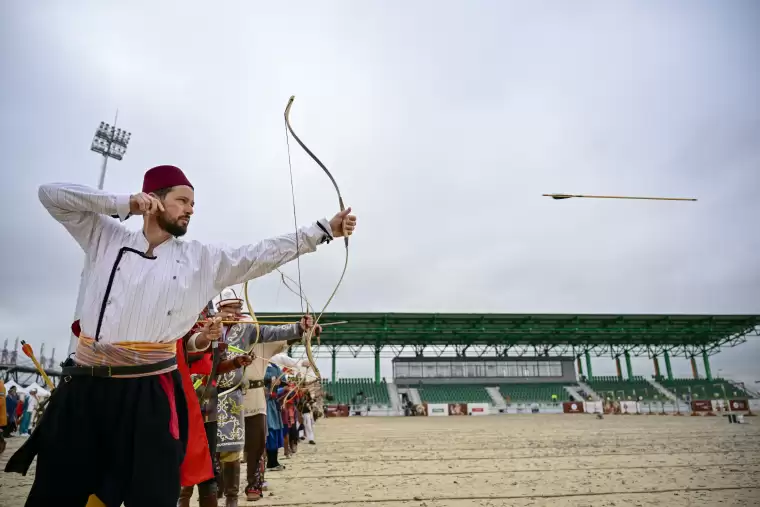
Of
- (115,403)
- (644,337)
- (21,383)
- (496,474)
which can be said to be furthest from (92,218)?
(644,337)

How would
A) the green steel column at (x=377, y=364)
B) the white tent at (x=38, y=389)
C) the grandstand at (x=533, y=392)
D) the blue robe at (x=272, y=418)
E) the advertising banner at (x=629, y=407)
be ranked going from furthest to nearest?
1. the green steel column at (x=377, y=364)
2. the grandstand at (x=533, y=392)
3. the advertising banner at (x=629, y=407)
4. the white tent at (x=38, y=389)
5. the blue robe at (x=272, y=418)

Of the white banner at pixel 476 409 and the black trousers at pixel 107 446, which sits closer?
the black trousers at pixel 107 446

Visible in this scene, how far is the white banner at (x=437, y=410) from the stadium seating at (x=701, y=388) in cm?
2105

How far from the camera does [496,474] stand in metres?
6.17

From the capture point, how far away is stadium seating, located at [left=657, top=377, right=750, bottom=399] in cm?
4247

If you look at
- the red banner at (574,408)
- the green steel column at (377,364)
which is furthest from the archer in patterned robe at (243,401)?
the green steel column at (377,364)

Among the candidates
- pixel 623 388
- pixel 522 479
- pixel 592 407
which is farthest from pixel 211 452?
pixel 623 388

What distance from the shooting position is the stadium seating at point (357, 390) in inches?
1752

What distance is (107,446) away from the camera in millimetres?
1968

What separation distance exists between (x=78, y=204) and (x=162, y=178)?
0.39 meters

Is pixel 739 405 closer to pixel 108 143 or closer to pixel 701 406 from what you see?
pixel 701 406

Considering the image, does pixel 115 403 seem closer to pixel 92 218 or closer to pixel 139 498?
pixel 139 498

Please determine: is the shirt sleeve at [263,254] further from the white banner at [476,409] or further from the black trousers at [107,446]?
the white banner at [476,409]

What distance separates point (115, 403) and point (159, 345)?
28 cm
